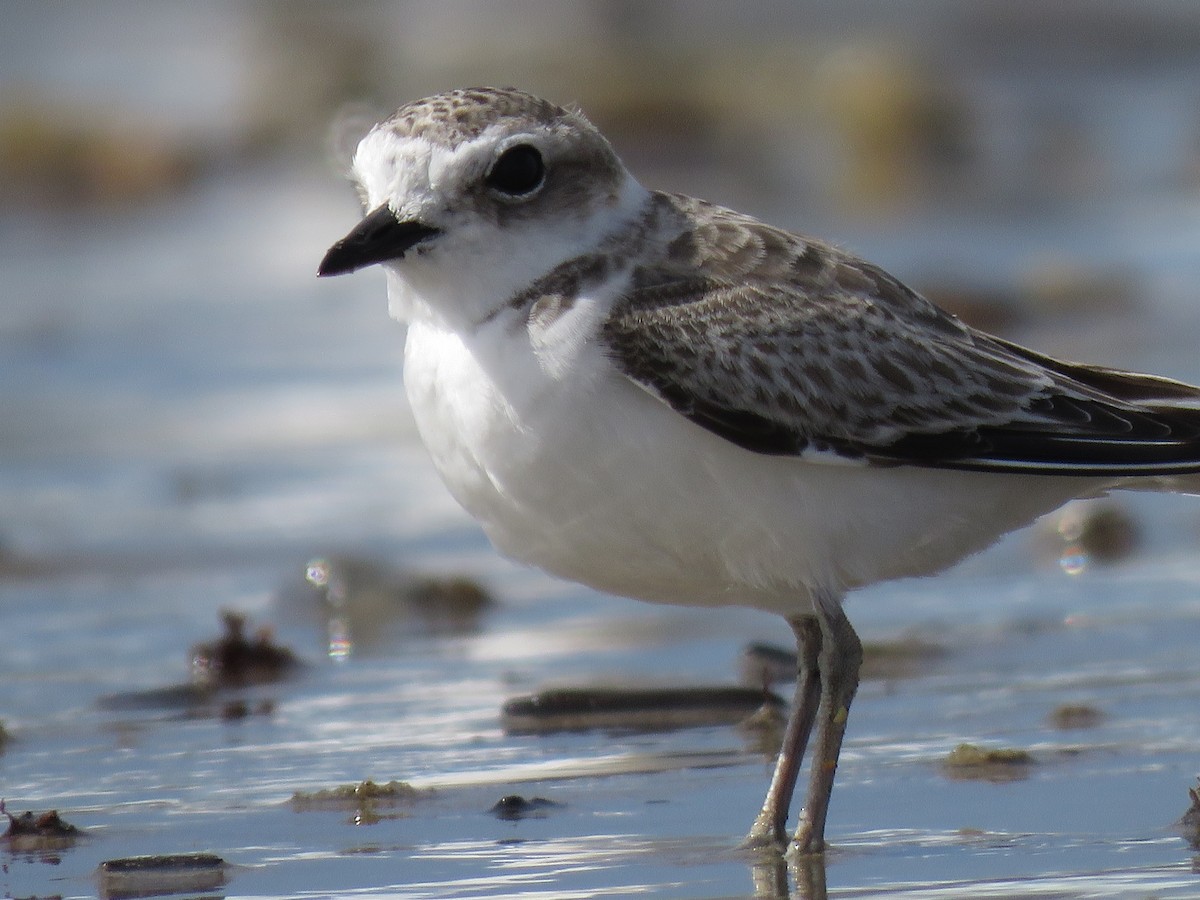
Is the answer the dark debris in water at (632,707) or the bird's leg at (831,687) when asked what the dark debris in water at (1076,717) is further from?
the bird's leg at (831,687)

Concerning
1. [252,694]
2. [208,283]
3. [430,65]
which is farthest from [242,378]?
[430,65]

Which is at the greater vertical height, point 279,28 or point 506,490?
point 279,28

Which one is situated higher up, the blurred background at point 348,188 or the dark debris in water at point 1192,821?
the blurred background at point 348,188

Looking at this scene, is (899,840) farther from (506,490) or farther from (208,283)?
(208,283)

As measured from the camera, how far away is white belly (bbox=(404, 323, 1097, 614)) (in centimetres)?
511

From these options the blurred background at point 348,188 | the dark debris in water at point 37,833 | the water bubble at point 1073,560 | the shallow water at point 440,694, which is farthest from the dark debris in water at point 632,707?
the water bubble at point 1073,560

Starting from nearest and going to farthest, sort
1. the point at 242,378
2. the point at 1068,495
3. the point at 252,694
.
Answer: the point at 1068,495
the point at 252,694
the point at 242,378

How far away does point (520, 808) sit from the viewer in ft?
17.9

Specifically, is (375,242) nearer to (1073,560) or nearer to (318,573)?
(318,573)

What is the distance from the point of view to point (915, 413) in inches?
215

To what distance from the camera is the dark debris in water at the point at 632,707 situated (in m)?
6.30

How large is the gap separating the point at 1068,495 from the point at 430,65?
611 inches

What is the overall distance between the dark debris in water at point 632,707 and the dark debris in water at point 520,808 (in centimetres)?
79

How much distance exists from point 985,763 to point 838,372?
113cm
